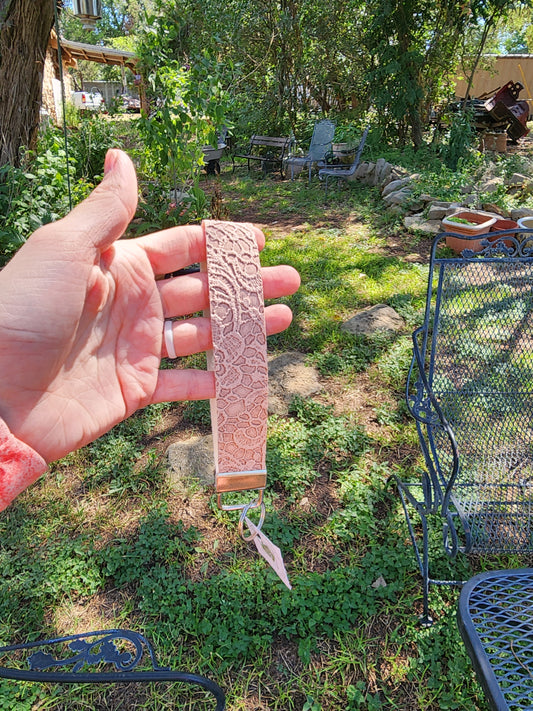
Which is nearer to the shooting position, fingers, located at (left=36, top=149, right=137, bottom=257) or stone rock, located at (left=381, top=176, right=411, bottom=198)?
fingers, located at (left=36, top=149, right=137, bottom=257)

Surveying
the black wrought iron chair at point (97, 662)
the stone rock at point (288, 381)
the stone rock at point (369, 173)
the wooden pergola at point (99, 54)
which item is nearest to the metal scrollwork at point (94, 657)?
the black wrought iron chair at point (97, 662)

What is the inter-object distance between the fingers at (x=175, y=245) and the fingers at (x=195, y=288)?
0.14 feet

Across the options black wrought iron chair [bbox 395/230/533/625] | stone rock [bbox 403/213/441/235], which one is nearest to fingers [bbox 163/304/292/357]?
black wrought iron chair [bbox 395/230/533/625]

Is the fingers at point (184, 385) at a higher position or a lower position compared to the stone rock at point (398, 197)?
higher

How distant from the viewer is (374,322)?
3545 mm

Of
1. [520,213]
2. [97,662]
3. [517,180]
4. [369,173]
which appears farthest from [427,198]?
[97,662]

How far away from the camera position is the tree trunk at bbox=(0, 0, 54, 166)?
299 cm

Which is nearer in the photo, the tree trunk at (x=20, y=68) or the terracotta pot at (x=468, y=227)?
the tree trunk at (x=20, y=68)

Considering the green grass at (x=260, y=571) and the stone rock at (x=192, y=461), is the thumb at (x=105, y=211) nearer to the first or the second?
the green grass at (x=260, y=571)

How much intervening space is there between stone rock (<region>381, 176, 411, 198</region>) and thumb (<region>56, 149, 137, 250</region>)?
5.81 m

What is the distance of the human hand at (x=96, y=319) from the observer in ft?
3.46

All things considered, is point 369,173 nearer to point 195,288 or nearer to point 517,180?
point 517,180

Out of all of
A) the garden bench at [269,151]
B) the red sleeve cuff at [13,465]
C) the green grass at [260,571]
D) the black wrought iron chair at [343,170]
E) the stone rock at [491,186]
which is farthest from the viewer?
the garden bench at [269,151]

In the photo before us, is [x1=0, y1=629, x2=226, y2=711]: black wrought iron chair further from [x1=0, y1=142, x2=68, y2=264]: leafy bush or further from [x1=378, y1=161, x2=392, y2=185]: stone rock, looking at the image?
[x1=378, y1=161, x2=392, y2=185]: stone rock
